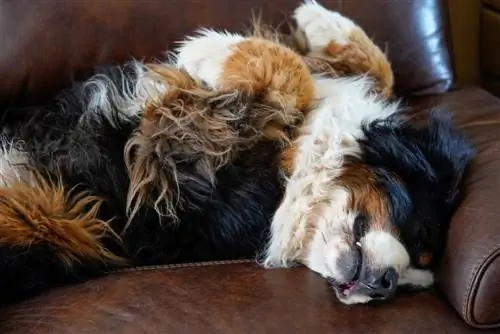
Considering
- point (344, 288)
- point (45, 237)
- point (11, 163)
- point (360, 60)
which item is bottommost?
point (344, 288)

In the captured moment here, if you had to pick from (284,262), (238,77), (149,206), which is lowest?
(284,262)

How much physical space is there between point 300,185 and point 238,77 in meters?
0.27

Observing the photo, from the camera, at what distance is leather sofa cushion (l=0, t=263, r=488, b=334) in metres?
1.22

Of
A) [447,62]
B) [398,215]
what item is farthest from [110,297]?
[447,62]

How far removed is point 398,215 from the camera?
4.74ft

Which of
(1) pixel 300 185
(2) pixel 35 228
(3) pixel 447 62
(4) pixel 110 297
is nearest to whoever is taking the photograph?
(4) pixel 110 297

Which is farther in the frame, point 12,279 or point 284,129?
point 284,129

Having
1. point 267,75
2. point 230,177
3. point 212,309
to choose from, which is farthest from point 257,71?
point 212,309

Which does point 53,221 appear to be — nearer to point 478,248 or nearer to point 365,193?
point 365,193

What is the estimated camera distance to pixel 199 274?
4.51 ft

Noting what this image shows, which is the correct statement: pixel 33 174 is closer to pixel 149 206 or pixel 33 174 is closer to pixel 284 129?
pixel 149 206

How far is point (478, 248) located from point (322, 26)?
2.54ft

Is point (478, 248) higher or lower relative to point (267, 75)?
lower

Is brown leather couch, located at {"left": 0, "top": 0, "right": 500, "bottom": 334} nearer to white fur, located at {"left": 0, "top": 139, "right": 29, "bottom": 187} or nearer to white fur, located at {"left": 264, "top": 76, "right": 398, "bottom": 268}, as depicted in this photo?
white fur, located at {"left": 264, "top": 76, "right": 398, "bottom": 268}
